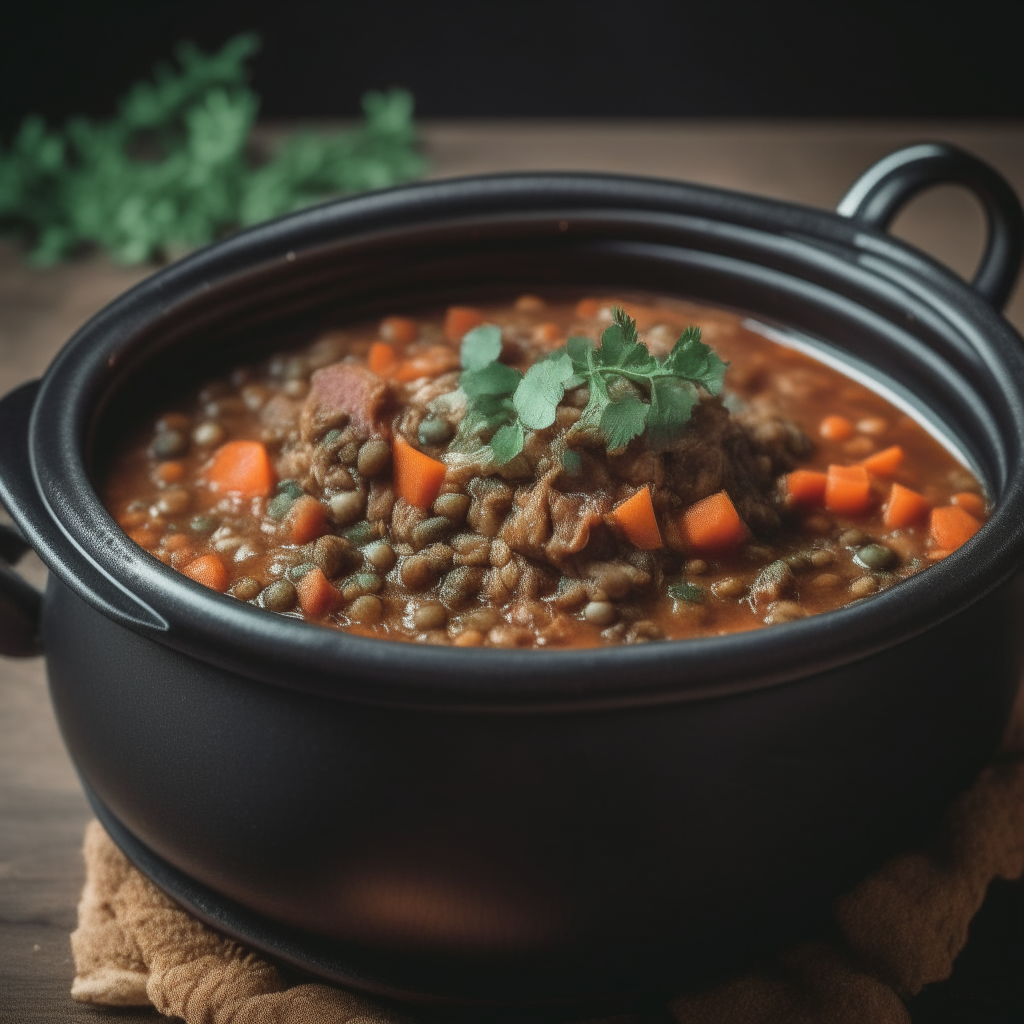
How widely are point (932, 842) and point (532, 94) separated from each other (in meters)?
4.90

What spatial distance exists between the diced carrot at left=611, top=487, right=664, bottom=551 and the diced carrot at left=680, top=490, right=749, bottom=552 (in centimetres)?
8

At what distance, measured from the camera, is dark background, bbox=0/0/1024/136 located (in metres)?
5.94

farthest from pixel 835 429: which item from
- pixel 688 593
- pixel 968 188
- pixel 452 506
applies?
pixel 452 506

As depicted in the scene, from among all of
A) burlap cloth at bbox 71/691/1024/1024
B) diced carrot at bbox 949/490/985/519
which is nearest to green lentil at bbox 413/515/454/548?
burlap cloth at bbox 71/691/1024/1024

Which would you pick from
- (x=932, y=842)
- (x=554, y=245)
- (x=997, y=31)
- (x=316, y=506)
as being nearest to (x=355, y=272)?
(x=554, y=245)

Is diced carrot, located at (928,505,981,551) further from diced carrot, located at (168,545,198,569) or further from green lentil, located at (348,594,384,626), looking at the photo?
diced carrot, located at (168,545,198,569)

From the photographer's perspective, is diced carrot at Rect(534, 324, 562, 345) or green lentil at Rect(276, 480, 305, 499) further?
diced carrot at Rect(534, 324, 562, 345)

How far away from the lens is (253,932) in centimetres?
205

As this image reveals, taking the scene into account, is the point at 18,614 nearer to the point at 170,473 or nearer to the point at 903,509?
the point at 170,473

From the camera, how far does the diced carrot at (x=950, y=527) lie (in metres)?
2.37

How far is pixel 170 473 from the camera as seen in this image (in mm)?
2551

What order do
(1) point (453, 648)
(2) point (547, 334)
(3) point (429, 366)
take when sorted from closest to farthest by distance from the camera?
(1) point (453, 648) → (3) point (429, 366) → (2) point (547, 334)

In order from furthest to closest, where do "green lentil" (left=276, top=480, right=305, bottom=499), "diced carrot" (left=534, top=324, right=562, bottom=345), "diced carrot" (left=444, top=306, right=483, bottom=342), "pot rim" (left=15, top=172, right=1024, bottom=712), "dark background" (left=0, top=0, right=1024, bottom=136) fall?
"dark background" (left=0, top=0, right=1024, bottom=136)
"diced carrot" (left=444, top=306, right=483, bottom=342)
"diced carrot" (left=534, top=324, right=562, bottom=345)
"green lentil" (left=276, top=480, right=305, bottom=499)
"pot rim" (left=15, top=172, right=1024, bottom=712)

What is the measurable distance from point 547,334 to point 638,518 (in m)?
0.77
